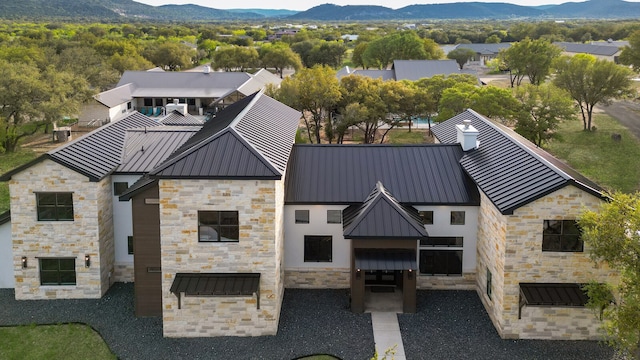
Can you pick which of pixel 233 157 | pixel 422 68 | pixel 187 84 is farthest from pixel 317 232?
pixel 422 68

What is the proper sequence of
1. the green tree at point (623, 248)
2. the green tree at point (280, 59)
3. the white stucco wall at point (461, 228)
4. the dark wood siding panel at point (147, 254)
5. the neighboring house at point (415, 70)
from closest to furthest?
the green tree at point (623, 248) < the dark wood siding panel at point (147, 254) < the white stucco wall at point (461, 228) < the neighboring house at point (415, 70) < the green tree at point (280, 59)

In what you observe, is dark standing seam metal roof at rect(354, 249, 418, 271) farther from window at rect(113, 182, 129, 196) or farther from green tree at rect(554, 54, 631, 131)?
green tree at rect(554, 54, 631, 131)

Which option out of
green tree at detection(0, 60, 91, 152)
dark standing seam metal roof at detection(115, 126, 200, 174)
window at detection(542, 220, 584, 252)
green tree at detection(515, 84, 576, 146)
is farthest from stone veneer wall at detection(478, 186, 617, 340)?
green tree at detection(0, 60, 91, 152)

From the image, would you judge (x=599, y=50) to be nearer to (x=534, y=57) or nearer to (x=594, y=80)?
(x=534, y=57)

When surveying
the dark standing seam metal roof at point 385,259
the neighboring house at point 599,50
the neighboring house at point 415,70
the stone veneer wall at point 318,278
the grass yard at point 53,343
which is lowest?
the grass yard at point 53,343

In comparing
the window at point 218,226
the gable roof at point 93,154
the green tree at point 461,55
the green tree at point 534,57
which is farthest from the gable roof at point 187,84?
the green tree at point 461,55

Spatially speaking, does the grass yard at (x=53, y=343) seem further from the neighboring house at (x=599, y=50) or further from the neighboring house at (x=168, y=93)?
the neighboring house at (x=599, y=50)
